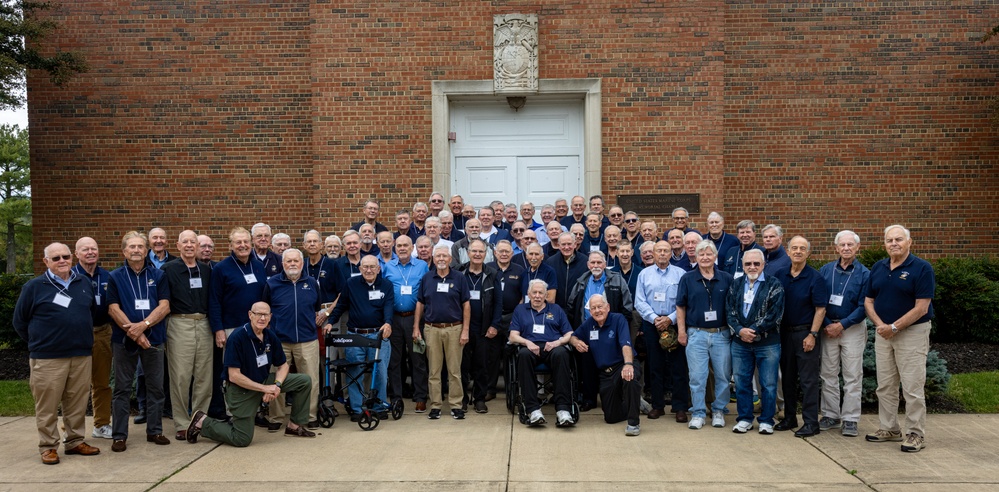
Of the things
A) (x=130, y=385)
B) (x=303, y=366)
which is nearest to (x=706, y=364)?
(x=303, y=366)

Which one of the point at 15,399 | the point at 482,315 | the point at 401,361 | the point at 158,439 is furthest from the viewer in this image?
the point at 15,399

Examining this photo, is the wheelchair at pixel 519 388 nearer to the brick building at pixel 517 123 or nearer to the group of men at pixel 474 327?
the group of men at pixel 474 327

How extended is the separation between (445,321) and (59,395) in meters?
3.72

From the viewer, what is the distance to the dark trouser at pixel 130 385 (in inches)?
294

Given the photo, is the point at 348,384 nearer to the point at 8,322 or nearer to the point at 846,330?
the point at 846,330

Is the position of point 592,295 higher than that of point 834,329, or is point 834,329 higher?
point 592,295

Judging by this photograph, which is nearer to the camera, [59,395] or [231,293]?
[59,395]

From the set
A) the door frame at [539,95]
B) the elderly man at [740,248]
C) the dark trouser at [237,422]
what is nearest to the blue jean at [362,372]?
the dark trouser at [237,422]

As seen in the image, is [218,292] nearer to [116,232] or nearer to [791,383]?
[791,383]

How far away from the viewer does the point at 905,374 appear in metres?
7.32

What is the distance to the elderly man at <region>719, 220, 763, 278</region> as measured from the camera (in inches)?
344

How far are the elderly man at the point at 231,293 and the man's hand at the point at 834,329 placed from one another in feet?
18.6

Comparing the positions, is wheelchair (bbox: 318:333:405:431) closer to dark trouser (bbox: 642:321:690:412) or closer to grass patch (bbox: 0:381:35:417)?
dark trouser (bbox: 642:321:690:412)

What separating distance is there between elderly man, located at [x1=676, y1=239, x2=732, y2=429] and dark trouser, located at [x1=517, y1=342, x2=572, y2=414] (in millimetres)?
1252
